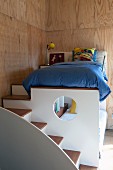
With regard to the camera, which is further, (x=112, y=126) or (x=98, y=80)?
(x=112, y=126)

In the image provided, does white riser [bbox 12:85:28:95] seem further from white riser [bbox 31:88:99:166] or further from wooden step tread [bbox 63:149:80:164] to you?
wooden step tread [bbox 63:149:80:164]

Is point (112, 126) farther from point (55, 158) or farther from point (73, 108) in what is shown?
point (55, 158)

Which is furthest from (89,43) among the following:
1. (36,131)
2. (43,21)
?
(36,131)

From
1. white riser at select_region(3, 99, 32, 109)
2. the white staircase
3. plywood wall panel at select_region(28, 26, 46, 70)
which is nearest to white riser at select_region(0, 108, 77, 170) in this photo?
the white staircase

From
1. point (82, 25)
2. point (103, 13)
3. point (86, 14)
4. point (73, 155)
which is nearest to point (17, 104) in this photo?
point (73, 155)

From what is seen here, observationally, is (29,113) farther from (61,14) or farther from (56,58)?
(61,14)

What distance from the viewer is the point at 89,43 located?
11.2 feet

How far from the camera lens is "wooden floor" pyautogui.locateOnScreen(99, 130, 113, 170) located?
2194 millimetres

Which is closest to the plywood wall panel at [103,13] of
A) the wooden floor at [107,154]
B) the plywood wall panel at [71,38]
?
the plywood wall panel at [71,38]

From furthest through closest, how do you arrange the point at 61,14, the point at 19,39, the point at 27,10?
the point at 61,14, the point at 27,10, the point at 19,39

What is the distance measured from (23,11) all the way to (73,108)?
1808mm

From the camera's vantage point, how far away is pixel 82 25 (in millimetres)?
3412

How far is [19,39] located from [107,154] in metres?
2.19

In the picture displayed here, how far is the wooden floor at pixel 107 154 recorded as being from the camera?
7.20ft
